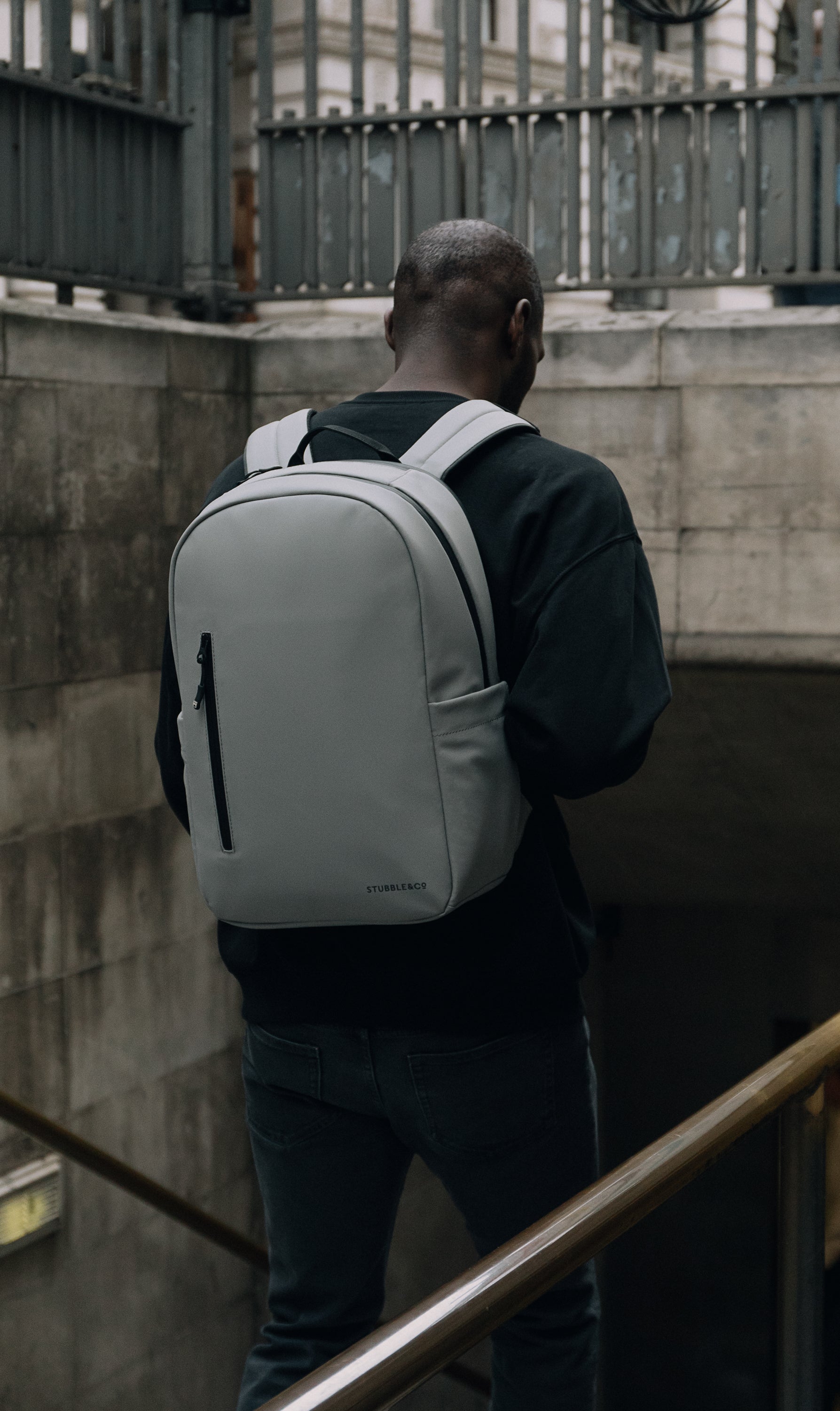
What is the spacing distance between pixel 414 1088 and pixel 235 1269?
346 centimetres

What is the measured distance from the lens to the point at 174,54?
4.82 metres

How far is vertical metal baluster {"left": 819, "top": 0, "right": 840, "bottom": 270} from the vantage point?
4344 millimetres

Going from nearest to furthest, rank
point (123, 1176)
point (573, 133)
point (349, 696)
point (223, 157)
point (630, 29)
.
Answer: point (349, 696) < point (123, 1176) < point (573, 133) < point (223, 157) < point (630, 29)

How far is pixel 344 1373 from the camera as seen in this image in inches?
45.6

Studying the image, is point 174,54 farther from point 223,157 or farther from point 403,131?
point 403,131

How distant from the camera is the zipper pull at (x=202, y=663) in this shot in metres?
1.89

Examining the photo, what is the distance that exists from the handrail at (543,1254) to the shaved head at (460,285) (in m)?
1.06

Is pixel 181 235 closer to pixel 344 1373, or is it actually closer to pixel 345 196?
pixel 345 196

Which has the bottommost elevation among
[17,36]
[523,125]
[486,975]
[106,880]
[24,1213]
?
[24,1213]

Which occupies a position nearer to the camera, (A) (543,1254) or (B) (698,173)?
(A) (543,1254)

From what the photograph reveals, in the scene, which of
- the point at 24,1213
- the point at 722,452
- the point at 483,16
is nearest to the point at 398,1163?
the point at 24,1213

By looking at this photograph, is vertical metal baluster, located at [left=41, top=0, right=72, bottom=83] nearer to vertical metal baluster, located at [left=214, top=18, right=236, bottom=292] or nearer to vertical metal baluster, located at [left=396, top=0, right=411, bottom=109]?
vertical metal baluster, located at [left=214, top=18, right=236, bottom=292]

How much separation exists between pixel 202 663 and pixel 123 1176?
2063mm

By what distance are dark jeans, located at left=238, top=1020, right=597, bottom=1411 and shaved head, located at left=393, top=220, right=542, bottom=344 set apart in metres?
0.97
